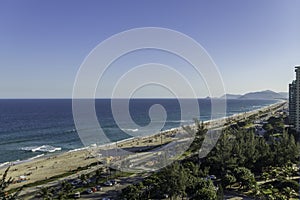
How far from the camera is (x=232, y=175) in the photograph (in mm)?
13422

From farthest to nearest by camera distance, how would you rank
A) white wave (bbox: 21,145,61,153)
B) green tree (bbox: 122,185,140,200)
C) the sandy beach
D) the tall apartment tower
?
1. the tall apartment tower
2. white wave (bbox: 21,145,61,153)
3. the sandy beach
4. green tree (bbox: 122,185,140,200)

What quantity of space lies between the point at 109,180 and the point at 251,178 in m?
8.01

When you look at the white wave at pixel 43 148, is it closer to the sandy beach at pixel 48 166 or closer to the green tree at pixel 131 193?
the sandy beach at pixel 48 166

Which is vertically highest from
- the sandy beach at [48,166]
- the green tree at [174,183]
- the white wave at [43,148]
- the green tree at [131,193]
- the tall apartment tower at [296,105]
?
the tall apartment tower at [296,105]

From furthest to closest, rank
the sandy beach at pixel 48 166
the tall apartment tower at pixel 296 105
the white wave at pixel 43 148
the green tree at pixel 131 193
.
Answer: the tall apartment tower at pixel 296 105 < the white wave at pixel 43 148 < the sandy beach at pixel 48 166 < the green tree at pixel 131 193

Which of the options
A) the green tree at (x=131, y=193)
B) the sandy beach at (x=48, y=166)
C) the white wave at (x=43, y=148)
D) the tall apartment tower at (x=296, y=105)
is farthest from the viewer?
the tall apartment tower at (x=296, y=105)

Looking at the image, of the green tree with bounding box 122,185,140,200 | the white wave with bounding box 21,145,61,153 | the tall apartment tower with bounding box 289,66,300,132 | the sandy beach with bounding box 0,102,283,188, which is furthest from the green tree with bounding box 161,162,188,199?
the tall apartment tower with bounding box 289,66,300,132

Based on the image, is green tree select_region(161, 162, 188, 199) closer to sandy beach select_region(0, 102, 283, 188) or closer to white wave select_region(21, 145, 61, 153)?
sandy beach select_region(0, 102, 283, 188)

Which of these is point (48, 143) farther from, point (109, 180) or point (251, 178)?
point (251, 178)

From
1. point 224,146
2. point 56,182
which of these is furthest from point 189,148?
point 56,182

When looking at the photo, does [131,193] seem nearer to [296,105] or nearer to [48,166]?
[48,166]

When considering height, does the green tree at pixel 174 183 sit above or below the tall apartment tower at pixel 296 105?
below

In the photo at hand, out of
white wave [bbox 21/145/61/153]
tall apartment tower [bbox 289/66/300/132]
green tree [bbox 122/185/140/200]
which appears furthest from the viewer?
tall apartment tower [bbox 289/66/300/132]

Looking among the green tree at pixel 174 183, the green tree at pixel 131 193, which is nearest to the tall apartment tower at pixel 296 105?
the green tree at pixel 174 183
